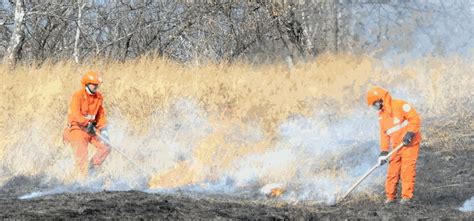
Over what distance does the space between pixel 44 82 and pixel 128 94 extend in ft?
4.84

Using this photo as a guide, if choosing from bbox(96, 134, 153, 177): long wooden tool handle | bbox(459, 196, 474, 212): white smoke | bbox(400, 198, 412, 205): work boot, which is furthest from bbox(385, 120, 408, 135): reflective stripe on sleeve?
bbox(96, 134, 153, 177): long wooden tool handle

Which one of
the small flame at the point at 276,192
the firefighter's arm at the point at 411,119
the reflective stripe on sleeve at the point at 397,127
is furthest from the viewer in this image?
the small flame at the point at 276,192

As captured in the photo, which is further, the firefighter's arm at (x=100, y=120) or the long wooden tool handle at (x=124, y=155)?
the firefighter's arm at (x=100, y=120)

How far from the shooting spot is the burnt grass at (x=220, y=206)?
8500 mm

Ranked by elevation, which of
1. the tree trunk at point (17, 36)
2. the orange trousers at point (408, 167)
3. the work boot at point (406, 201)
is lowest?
the work boot at point (406, 201)

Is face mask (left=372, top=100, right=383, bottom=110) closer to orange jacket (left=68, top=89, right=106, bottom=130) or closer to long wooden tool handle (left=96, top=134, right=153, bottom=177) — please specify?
long wooden tool handle (left=96, top=134, right=153, bottom=177)

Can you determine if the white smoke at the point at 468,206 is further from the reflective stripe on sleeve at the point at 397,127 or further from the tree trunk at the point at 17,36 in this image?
the tree trunk at the point at 17,36

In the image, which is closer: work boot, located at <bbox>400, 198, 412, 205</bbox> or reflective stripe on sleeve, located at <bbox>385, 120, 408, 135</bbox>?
work boot, located at <bbox>400, 198, 412, 205</bbox>

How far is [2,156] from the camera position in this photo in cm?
1292

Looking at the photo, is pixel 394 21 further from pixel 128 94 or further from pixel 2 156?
pixel 2 156

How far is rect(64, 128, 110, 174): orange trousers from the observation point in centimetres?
1227

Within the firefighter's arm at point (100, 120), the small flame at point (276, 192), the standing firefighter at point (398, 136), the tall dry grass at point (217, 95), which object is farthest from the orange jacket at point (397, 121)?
the firefighter's arm at point (100, 120)

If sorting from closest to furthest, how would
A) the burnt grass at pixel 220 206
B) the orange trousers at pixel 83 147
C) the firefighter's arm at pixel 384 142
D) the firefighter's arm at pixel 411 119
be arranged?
the burnt grass at pixel 220 206, the firefighter's arm at pixel 411 119, the firefighter's arm at pixel 384 142, the orange trousers at pixel 83 147

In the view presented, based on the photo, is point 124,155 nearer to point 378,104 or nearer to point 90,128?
point 90,128
